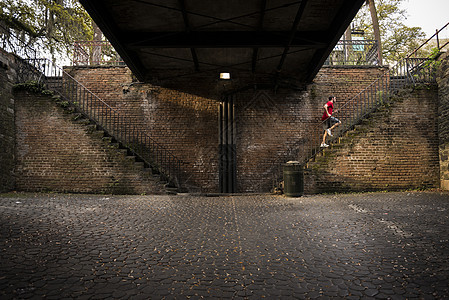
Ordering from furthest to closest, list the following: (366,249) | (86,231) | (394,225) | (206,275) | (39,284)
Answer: (394,225)
(86,231)
(366,249)
(206,275)
(39,284)

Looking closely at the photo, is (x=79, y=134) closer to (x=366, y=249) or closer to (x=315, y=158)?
(x=315, y=158)

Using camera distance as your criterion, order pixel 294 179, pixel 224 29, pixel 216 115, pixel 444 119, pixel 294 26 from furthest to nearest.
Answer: pixel 216 115 < pixel 444 119 < pixel 294 179 < pixel 224 29 < pixel 294 26

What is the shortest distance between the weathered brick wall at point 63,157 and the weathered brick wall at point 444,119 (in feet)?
35.4

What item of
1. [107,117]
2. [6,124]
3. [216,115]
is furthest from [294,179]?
[6,124]

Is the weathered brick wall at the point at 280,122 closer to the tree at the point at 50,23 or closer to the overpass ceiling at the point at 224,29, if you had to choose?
Result: the overpass ceiling at the point at 224,29

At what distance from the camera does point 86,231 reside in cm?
433

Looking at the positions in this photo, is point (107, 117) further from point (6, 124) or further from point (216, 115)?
point (216, 115)

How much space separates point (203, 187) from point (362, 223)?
6.68 metres

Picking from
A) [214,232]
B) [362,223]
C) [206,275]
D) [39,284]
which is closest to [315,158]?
[362,223]

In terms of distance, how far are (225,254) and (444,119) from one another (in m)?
10.5

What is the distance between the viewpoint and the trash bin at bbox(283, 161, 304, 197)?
332 inches

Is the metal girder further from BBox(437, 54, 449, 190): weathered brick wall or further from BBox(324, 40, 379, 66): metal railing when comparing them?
BBox(437, 54, 449, 190): weathered brick wall

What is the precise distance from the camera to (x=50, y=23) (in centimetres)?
1469

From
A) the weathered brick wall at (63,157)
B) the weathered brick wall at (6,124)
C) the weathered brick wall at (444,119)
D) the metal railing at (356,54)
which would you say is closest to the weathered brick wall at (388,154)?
the weathered brick wall at (444,119)
